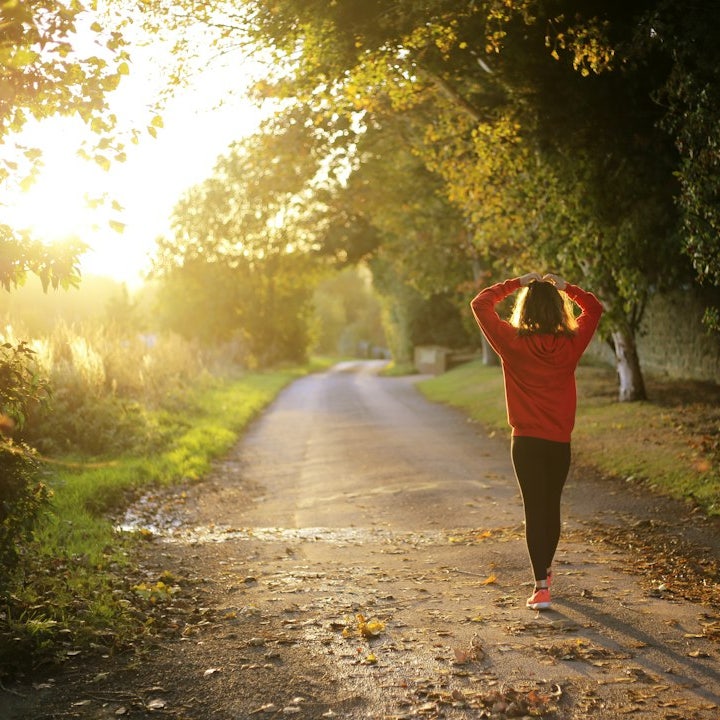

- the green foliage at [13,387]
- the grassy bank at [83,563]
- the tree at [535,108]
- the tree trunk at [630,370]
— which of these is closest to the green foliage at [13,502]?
the green foliage at [13,387]

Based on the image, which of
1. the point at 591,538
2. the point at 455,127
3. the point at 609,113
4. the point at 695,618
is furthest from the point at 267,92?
the point at 695,618

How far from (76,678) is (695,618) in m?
3.87

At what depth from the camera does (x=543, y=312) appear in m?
6.50

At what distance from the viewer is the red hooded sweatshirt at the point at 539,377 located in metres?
6.55

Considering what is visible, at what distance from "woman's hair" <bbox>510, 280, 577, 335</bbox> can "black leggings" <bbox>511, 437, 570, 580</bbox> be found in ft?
2.53

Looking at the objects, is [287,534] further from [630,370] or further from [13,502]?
[630,370]

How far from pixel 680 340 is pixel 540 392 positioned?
16.0 metres

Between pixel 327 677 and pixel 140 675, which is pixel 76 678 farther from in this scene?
pixel 327 677

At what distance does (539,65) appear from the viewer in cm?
1494

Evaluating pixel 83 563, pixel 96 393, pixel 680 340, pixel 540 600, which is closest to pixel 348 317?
pixel 680 340

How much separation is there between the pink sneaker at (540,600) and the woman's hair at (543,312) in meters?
1.77

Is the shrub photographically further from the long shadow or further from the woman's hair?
the long shadow

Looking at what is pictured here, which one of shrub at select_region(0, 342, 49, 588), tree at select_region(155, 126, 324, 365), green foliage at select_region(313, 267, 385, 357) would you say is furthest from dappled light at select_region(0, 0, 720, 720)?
green foliage at select_region(313, 267, 385, 357)

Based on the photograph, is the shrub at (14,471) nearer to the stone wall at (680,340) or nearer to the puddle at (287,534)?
the puddle at (287,534)
